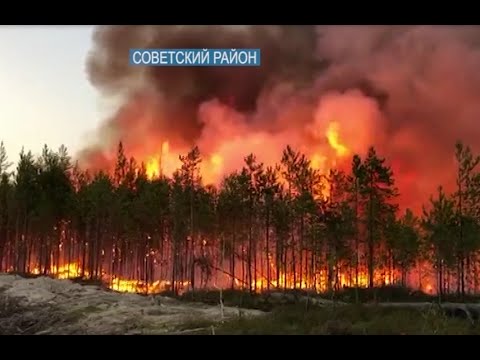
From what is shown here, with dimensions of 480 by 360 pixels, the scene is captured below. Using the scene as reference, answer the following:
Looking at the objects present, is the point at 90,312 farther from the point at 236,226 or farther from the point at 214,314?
the point at 236,226

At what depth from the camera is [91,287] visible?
17.3 meters

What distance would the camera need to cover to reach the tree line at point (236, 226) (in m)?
15.9

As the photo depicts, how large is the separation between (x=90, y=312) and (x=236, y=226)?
886cm

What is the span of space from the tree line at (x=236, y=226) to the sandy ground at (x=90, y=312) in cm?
140

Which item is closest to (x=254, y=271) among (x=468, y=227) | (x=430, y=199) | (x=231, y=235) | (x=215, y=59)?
(x=231, y=235)

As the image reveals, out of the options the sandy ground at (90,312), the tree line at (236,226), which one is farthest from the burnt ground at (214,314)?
the tree line at (236,226)

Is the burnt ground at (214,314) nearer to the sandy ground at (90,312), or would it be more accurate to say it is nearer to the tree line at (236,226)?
the sandy ground at (90,312)

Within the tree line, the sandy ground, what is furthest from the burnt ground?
the tree line

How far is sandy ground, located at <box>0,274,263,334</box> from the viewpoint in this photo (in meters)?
12.0

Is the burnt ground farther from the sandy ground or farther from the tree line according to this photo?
the tree line

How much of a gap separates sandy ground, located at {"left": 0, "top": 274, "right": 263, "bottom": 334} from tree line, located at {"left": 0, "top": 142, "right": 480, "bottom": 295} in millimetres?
1403

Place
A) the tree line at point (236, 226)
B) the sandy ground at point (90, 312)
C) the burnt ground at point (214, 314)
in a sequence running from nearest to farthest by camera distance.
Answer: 1. the burnt ground at point (214, 314)
2. the sandy ground at point (90, 312)
3. the tree line at point (236, 226)

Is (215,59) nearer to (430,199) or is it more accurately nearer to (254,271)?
(430,199)
